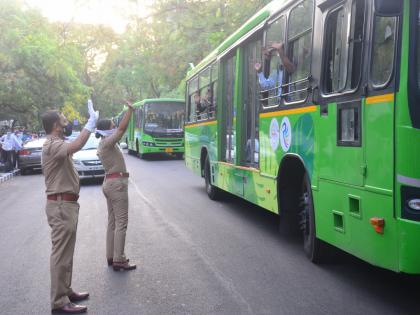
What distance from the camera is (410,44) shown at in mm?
4215

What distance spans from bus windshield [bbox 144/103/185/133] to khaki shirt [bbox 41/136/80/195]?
22396mm

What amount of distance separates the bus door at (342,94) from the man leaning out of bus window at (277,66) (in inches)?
43.5

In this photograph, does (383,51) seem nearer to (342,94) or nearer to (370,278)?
(342,94)

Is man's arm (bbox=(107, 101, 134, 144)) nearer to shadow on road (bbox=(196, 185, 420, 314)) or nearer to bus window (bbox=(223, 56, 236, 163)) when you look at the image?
shadow on road (bbox=(196, 185, 420, 314))

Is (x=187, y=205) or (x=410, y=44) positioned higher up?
(x=410, y=44)

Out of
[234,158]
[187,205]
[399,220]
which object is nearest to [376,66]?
[399,220]

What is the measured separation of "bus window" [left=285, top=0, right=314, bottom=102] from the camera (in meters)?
6.36

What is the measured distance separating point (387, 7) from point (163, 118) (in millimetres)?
23685

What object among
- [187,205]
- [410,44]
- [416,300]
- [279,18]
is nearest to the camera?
[410,44]

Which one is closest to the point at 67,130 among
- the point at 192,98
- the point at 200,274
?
the point at 200,274

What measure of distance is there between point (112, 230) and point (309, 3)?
11.4ft

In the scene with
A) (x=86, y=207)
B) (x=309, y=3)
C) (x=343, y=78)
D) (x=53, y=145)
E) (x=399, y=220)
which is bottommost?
(x=86, y=207)

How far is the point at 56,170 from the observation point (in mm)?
4980

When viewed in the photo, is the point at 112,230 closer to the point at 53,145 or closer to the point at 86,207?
the point at 53,145
